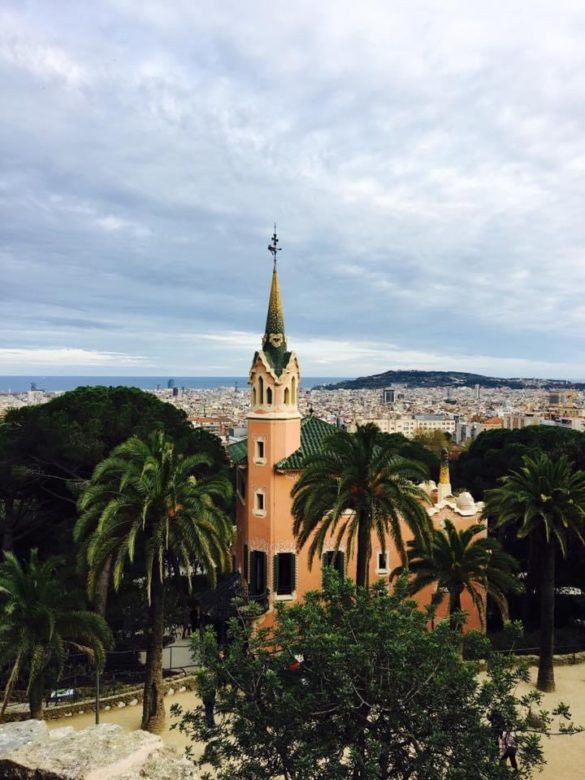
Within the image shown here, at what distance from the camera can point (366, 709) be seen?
894 centimetres

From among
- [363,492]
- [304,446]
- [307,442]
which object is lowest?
[363,492]

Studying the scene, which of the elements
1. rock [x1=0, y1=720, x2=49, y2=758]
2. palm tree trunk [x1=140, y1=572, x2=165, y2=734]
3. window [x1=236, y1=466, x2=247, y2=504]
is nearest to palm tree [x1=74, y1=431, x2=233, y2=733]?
palm tree trunk [x1=140, y1=572, x2=165, y2=734]

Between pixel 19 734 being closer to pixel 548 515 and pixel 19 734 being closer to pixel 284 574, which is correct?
pixel 284 574

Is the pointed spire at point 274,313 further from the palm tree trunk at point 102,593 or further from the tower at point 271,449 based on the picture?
the palm tree trunk at point 102,593

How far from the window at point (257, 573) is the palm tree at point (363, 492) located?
216 inches

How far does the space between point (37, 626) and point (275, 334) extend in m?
13.7

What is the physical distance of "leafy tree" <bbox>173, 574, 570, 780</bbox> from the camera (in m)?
8.15

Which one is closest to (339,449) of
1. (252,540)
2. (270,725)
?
(252,540)

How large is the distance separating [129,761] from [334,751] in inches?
120

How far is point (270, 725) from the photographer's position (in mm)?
8836

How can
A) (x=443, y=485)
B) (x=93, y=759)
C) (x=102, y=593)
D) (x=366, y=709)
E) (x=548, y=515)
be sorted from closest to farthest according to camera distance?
1. (x=93, y=759)
2. (x=366, y=709)
3. (x=548, y=515)
4. (x=102, y=593)
5. (x=443, y=485)

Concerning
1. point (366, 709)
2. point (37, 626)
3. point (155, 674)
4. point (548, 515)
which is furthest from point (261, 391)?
point (366, 709)

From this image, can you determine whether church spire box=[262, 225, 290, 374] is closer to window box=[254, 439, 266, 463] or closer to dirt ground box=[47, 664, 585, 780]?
window box=[254, 439, 266, 463]

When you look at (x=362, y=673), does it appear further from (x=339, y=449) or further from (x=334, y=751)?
(x=339, y=449)
